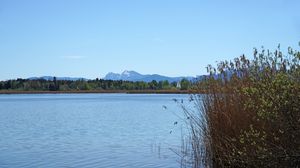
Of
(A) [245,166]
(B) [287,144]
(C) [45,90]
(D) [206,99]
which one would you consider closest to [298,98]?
(B) [287,144]

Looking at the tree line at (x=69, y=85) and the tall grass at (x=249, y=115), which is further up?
the tree line at (x=69, y=85)

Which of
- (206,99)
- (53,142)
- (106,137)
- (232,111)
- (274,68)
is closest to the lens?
(274,68)

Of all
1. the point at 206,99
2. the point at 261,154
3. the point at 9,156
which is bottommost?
the point at 9,156

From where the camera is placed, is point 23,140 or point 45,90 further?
point 45,90

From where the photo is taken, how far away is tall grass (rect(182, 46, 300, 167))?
21.0 ft

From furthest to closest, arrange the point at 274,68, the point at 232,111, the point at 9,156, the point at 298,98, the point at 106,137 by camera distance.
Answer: the point at 106,137 → the point at 9,156 → the point at 232,111 → the point at 274,68 → the point at 298,98

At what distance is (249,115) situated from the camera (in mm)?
8664

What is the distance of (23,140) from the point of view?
2038 cm

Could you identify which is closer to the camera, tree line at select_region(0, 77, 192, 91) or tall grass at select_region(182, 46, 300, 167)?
tall grass at select_region(182, 46, 300, 167)

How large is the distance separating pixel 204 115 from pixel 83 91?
158513mm

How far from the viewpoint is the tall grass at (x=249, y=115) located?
640 cm

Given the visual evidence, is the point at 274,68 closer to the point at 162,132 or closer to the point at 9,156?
the point at 9,156

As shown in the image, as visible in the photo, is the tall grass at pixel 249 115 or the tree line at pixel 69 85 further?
the tree line at pixel 69 85

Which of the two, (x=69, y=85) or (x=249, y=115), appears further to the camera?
(x=69, y=85)
